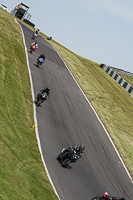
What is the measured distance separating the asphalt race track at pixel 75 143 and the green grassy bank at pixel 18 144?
98 centimetres

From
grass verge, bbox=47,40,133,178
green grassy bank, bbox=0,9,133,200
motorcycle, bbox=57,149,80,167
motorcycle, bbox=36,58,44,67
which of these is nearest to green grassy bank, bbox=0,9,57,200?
green grassy bank, bbox=0,9,133,200

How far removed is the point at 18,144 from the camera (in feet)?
47.8

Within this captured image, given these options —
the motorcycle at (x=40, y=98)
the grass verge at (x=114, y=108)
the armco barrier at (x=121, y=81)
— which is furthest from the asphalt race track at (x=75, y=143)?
the armco barrier at (x=121, y=81)

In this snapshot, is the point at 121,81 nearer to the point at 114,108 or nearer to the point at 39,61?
the point at 114,108

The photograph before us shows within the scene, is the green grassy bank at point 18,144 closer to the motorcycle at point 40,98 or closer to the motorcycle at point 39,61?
the motorcycle at point 40,98

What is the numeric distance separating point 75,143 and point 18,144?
19.4 ft

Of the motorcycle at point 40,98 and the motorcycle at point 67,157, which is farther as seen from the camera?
the motorcycle at point 40,98

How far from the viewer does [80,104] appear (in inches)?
1101

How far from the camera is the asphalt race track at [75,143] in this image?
1552 cm

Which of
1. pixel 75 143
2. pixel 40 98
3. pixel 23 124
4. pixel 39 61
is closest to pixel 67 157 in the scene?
pixel 23 124

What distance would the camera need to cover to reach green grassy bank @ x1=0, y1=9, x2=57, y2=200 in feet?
37.0

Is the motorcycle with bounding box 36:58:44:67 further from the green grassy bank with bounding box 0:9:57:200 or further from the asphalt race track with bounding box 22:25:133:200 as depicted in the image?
the green grassy bank with bounding box 0:9:57:200

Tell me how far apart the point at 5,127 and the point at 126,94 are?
104 ft

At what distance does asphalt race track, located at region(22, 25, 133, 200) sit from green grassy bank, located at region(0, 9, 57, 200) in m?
0.98
